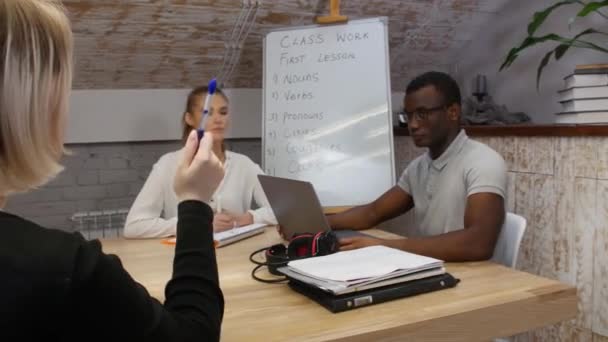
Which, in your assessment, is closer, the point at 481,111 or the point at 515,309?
the point at 515,309

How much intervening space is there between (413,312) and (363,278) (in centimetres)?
12

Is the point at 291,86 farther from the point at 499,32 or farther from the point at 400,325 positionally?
the point at 400,325

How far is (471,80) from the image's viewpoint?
3.18 meters

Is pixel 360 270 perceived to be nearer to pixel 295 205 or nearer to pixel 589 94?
pixel 295 205

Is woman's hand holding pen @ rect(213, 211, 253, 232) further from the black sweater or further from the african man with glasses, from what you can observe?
the black sweater

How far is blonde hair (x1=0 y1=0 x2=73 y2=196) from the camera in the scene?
0.57m

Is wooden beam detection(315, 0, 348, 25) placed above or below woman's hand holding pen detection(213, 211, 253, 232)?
above

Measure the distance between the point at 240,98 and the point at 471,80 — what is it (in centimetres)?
148

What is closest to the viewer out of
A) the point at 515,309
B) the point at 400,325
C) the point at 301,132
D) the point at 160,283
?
the point at 400,325

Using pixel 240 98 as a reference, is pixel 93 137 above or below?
below

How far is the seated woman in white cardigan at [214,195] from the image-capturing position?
183cm

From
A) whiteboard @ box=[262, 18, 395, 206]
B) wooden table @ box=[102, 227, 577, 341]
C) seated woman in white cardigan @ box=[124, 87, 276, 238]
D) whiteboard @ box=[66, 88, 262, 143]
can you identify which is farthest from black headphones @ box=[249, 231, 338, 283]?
whiteboard @ box=[66, 88, 262, 143]

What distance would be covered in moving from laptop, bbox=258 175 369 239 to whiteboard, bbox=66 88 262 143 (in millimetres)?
1508

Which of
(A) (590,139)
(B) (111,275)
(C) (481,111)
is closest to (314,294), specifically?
(B) (111,275)
